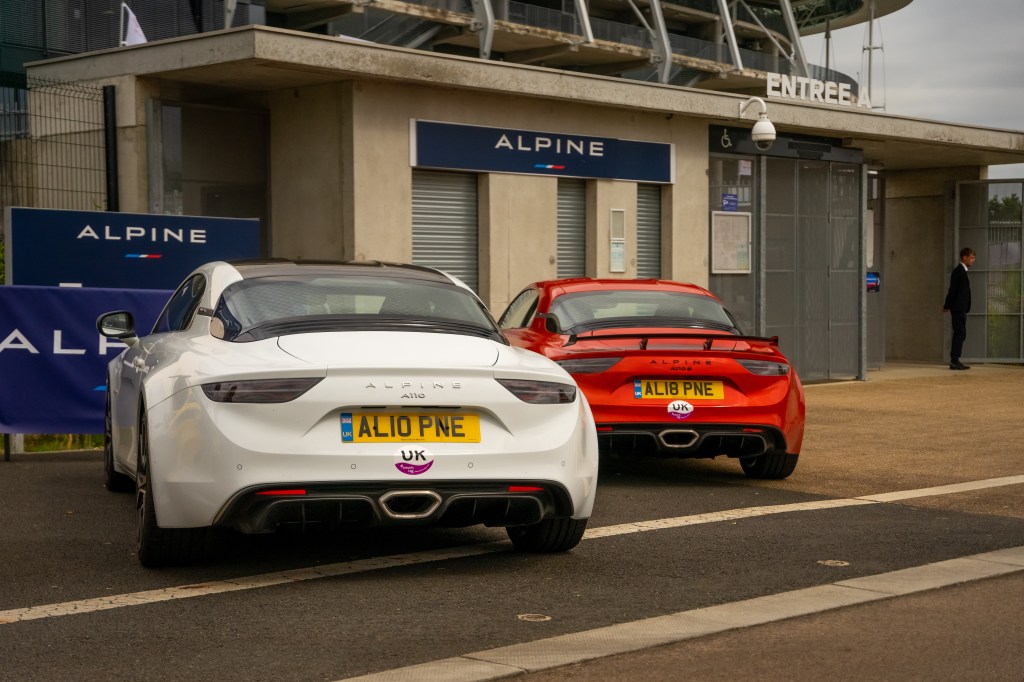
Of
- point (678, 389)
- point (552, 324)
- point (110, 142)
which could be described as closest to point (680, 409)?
point (678, 389)

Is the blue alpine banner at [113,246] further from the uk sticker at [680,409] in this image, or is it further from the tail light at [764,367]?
the tail light at [764,367]

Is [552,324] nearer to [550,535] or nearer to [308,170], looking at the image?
[550,535]

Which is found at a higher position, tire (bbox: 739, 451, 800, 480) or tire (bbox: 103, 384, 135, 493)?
tire (bbox: 103, 384, 135, 493)

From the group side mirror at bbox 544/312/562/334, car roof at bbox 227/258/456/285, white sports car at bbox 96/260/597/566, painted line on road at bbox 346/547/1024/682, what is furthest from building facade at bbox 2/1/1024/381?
painted line on road at bbox 346/547/1024/682

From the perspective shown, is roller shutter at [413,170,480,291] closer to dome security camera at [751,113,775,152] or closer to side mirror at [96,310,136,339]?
dome security camera at [751,113,775,152]

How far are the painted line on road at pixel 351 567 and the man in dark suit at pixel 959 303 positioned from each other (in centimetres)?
1504

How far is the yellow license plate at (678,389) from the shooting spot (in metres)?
9.46

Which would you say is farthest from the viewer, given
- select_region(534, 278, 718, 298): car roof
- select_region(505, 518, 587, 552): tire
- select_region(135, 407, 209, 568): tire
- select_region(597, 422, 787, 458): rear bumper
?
select_region(534, 278, 718, 298): car roof

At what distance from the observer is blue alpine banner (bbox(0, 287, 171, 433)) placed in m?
10.7

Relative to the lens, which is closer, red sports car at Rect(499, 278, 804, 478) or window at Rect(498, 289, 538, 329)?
red sports car at Rect(499, 278, 804, 478)

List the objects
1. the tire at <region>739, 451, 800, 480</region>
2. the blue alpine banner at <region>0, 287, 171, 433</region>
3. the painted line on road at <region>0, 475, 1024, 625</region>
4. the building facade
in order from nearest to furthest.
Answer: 1. the painted line on road at <region>0, 475, 1024, 625</region>
2. the tire at <region>739, 451, 800, 480</region>
3. the blue alpine banner at <region>0, 287, 171, 433</region>
4. the building facade

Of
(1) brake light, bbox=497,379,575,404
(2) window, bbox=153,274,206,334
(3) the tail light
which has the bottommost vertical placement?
(3) the tail light

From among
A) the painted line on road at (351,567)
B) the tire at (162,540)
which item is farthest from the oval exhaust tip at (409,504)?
the tire at (162,540)

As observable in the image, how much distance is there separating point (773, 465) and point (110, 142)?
832 cm
